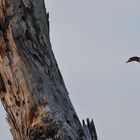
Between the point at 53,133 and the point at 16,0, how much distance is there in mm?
1249

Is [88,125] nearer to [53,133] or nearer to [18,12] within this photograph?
[53,133]

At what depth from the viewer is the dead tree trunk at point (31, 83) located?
10164mm

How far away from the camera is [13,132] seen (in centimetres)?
1039

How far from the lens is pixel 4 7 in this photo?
34.5 ft

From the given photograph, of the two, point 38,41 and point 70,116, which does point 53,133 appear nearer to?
point 70,116

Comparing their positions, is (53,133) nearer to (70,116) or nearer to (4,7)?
(70,116)

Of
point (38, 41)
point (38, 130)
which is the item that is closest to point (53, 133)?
point (38, 130)

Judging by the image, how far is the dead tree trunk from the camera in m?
10.2

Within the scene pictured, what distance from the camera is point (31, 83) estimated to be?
1035 centimetres

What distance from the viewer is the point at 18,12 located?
1055 centimetres

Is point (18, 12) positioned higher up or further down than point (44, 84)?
higher up

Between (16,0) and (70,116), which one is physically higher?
(16,0)

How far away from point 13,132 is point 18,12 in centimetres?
104

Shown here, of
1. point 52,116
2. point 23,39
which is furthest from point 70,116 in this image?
point 23,39
